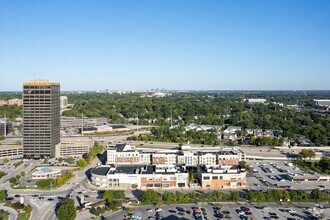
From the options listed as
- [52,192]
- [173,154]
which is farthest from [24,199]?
[173,154]

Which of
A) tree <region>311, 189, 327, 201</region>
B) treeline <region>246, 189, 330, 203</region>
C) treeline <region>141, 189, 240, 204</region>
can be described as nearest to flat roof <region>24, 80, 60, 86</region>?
treeline <region>141, 189, 240, 204</region>

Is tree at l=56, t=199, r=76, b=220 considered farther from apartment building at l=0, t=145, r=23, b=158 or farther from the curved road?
apartment building at l=0, t=145, r=23, b=158

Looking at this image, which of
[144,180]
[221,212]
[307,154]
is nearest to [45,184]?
[144,180]

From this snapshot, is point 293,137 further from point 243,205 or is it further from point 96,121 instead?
point 96,121

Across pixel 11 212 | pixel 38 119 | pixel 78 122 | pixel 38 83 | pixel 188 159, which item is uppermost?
pixel 38 83

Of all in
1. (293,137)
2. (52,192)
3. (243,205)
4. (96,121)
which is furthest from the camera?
(96,121)

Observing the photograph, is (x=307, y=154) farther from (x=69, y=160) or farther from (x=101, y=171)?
(x=69, y=160)
